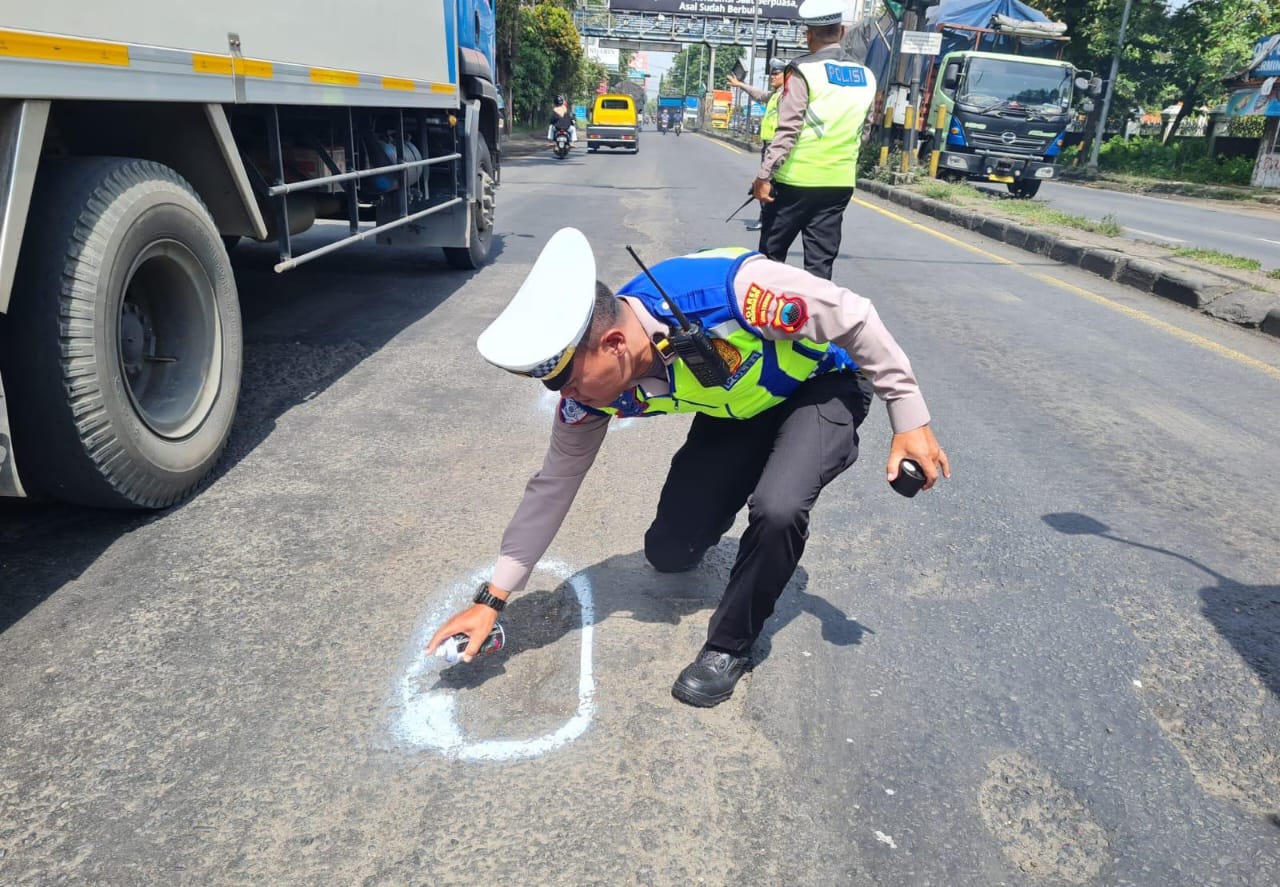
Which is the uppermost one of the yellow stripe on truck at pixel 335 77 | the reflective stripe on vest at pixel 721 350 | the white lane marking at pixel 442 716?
the yellow stripe on truck at pixel 335 77

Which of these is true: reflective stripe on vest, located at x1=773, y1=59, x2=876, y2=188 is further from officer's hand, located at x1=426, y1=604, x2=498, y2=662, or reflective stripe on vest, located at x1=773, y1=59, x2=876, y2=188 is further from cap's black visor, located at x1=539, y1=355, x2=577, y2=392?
officer's hand, located at x1=426, y1=604, x2=498, y2=662

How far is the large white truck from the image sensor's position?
9.20 ft

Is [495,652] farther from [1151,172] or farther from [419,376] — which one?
[1151,172]

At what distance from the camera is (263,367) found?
5199 millimetres

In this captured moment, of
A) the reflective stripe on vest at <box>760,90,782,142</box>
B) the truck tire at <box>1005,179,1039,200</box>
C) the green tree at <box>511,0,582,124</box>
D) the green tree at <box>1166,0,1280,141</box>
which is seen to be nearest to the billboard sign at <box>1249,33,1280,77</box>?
the green tree at <box>1166,0,1280,141</box>

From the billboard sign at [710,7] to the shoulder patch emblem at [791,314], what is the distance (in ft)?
191

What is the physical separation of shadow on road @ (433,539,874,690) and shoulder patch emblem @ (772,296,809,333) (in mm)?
989

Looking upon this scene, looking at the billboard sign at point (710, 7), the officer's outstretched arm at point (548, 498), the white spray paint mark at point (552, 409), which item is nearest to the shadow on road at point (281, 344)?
the white spray paint mark at point (552, 409)

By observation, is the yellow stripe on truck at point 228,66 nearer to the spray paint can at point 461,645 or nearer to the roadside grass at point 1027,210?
the spray paint can at point 461,645

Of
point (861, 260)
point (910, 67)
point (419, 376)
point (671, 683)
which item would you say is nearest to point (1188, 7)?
point (910, 67)

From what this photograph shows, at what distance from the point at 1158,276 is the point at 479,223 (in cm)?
607

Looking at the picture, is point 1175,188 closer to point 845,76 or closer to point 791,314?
point 845,76

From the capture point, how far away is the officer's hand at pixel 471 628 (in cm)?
235

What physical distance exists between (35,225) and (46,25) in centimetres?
58
